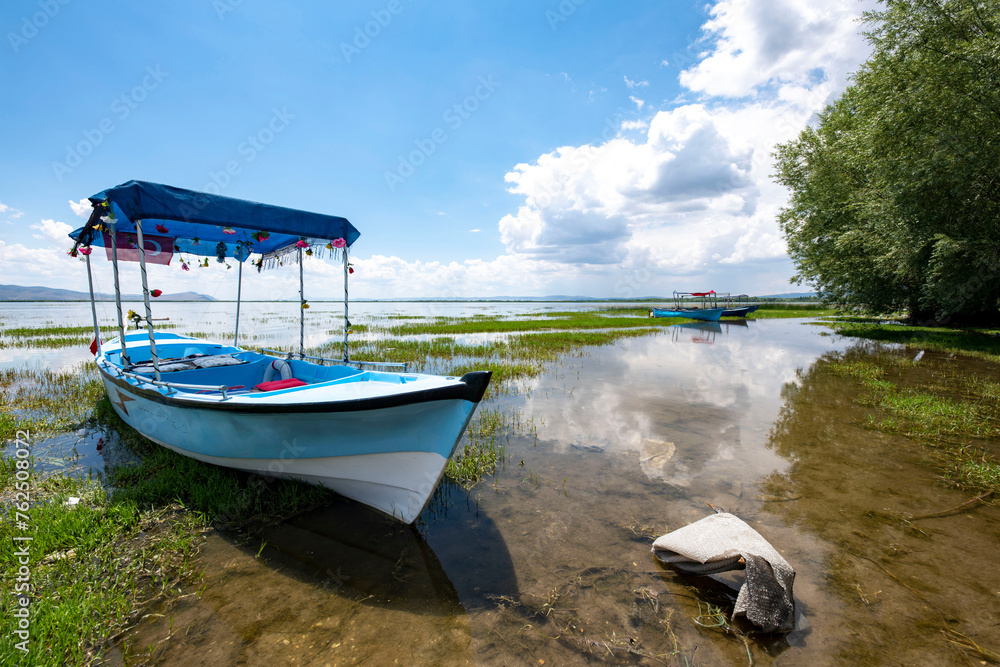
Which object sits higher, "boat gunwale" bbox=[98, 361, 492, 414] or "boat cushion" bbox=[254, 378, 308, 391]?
"boat gunwale" bbox=[98, 361, 492, 414]

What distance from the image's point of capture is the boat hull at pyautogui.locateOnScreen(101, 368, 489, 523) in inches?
Result: 162

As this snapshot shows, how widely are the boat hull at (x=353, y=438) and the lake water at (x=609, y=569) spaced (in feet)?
1.69

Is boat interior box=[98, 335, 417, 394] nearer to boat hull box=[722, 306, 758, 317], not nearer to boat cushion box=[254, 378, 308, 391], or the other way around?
boat cushion box=[254, 378, 308, 391]

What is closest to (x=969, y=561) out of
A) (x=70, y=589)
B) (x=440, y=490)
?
(x=440, y=490)

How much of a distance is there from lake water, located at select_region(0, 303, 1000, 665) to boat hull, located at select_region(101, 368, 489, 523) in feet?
1.69

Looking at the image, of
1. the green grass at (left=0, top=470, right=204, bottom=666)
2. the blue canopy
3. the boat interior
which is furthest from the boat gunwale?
the blue canopy

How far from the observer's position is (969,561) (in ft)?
12.5

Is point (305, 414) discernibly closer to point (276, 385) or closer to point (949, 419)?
point (276, 385)

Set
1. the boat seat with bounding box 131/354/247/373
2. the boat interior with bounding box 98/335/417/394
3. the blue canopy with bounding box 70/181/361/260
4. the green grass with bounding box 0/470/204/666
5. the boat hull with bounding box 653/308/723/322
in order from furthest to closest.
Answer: the boat hull with bounding box 653/308/723/322
the boat seat with bounding box 131/354/247/373
the boat interior with bounding box 98/335/417/394
the blue canopy with bounding box 70/181/361/260
the green grass with bounding box 0/470/204/666

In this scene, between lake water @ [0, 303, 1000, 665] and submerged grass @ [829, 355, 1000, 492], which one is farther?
submerged grass @ [829, 355, 1000, 492]

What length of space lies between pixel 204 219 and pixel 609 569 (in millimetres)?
6814

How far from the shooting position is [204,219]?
535cm

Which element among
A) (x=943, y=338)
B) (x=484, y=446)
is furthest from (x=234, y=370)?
(x=943, y=338)

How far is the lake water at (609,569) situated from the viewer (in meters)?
2.97
